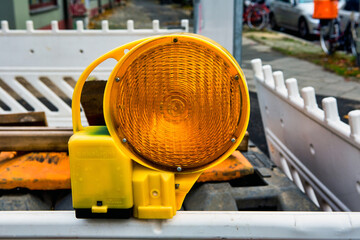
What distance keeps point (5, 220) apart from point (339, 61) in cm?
1043

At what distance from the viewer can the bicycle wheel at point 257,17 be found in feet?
59.6

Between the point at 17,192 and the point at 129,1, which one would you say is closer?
the point at 17,192

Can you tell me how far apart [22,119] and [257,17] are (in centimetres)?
1605

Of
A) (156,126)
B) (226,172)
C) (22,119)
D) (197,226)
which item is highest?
(156,126)

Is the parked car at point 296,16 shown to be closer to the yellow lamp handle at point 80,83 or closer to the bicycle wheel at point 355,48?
the bicycle wheel at point 355,48

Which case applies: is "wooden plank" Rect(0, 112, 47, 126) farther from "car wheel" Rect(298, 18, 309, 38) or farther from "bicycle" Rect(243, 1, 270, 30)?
"bicycle" Rect(243, 1, 270, 30)

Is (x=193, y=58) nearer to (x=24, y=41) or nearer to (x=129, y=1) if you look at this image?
(x=24, y=41)

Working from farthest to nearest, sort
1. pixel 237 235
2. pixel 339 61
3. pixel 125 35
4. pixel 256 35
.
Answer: pixel 256 35 → pixel 339 61 → pixel 125 35 → pixel 237 235

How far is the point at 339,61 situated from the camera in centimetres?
1093

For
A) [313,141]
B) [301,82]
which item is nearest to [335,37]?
[301,82]

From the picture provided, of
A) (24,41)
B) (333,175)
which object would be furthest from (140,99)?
(24,41)

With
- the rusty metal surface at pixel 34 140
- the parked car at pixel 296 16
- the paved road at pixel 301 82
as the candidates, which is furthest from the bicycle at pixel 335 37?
the rusty metal surface at pixel 34 140

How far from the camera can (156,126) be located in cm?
161

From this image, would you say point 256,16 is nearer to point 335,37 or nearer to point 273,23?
point 273,23
